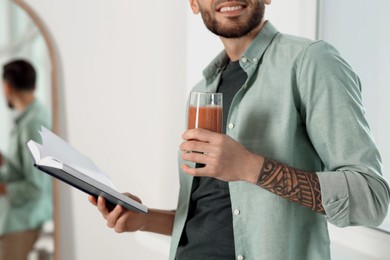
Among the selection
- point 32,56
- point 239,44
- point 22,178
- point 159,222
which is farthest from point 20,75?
point 239,44

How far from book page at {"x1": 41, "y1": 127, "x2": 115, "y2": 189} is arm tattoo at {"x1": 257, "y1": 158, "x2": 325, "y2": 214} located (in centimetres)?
40

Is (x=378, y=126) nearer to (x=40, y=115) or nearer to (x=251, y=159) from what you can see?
(x=251, y=159)

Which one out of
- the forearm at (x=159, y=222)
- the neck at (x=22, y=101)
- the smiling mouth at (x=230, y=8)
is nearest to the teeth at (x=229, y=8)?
the smiling mouth at (x=230, y=8)

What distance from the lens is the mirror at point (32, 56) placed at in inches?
123

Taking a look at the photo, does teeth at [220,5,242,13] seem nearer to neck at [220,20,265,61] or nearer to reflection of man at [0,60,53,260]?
neck at [220,20,265,61]

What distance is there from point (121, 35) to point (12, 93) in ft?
2.23

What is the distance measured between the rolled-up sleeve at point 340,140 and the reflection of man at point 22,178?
80.2 inches

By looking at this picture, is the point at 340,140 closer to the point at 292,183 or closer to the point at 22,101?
the point at 292,183

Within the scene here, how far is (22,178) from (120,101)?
68 centimetres

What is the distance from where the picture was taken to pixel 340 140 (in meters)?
1.29

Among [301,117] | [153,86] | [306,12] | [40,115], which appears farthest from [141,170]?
[301,117]

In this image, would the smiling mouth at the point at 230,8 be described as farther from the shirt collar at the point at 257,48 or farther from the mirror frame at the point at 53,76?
the mirror frame at the point at 53,76

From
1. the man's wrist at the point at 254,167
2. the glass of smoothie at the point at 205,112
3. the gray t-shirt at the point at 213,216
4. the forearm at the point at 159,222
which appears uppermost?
the glass of smoothie at the point at 205,112

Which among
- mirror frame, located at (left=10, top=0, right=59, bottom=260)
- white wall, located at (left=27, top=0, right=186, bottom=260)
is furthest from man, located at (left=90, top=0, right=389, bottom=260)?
mirror frame, located at (left=10, top=0, right=59, bottom=260)
